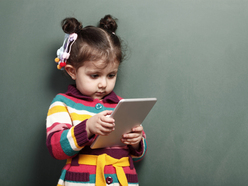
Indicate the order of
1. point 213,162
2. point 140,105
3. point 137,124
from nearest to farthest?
point 140,105 → point 137,124 → point 213,162

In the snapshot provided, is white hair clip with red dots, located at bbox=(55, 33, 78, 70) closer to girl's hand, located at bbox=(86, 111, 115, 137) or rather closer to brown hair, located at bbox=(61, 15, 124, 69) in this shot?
brown hair, located at bbox=(61, 15, 124, 69)

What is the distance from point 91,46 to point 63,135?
1.28ft

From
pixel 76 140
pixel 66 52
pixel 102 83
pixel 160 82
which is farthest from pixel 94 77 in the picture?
pixel 160 82

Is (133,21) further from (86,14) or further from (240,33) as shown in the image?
(240,33)

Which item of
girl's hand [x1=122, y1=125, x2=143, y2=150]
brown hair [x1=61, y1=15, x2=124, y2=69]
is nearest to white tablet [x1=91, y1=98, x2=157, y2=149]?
girl's hand [x1=122, y1=125, x2=143, y2=150]

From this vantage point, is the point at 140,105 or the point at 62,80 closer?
the point at 140,105

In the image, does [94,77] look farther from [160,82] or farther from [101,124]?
[160,82]

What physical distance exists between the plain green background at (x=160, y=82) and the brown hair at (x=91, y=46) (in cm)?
20

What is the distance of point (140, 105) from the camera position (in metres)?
0.80

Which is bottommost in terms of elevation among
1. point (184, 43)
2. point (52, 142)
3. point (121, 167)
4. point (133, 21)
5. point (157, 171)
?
point (157, 171)

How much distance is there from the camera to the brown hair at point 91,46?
3.26 ft

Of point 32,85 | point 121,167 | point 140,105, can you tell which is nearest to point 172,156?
point 121,167

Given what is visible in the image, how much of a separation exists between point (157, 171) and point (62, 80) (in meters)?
0.69

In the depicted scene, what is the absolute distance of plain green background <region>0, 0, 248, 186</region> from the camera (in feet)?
3.99
